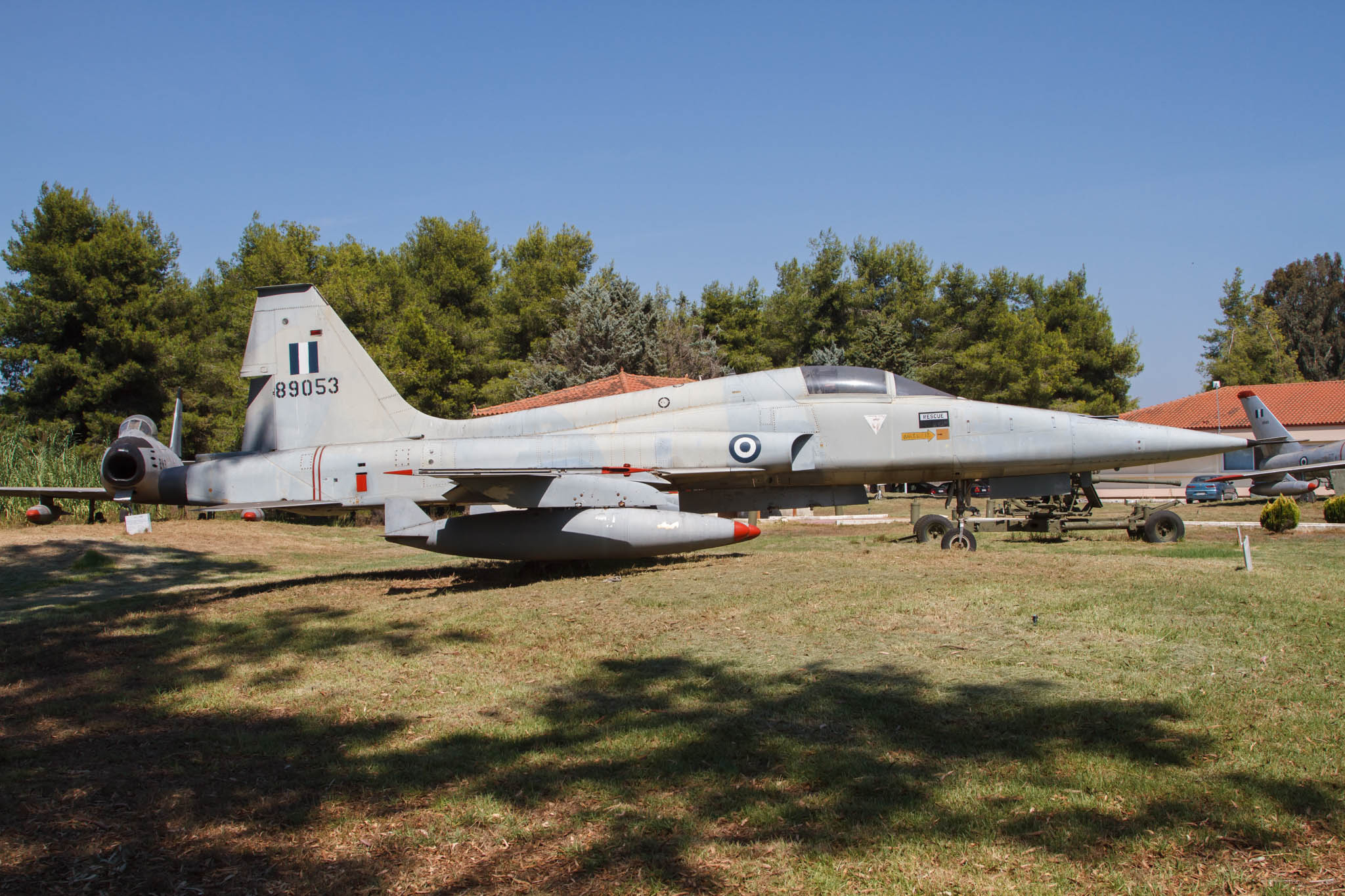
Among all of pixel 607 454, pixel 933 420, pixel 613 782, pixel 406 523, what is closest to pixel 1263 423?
pixel 933 420

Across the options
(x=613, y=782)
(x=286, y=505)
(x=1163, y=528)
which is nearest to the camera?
(x=613, y=782)

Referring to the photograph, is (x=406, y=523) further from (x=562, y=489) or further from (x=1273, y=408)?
(x=1273, y=408)

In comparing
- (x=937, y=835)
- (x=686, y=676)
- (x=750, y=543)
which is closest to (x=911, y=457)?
(x=750, y=543)

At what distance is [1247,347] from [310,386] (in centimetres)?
6921

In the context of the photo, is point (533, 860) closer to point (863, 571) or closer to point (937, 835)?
point (937, 835)

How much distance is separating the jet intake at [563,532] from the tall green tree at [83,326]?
30731 mm

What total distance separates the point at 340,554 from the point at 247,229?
53195mm

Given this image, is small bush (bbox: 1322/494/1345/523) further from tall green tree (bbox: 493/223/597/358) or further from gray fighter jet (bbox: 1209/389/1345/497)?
tall green tree (bbox: 493/223/597/358)

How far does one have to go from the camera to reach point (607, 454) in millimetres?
12672

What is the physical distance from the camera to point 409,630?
8.85 metres

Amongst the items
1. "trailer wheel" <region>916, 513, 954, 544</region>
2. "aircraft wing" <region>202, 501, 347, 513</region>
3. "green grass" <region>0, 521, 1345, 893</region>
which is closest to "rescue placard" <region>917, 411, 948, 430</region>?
"trailer wheel" <region>916, 513, 954, 544</region>

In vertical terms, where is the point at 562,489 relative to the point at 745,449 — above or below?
below

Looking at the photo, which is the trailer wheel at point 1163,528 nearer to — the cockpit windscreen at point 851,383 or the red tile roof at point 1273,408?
the cockpit windscreen at point 851,383

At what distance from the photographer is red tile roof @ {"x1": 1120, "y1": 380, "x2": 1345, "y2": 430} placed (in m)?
46.7
